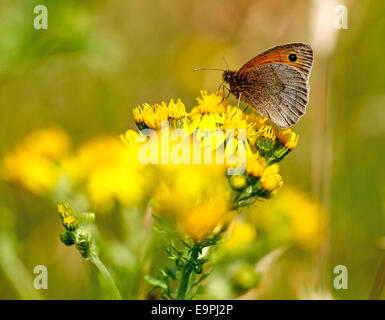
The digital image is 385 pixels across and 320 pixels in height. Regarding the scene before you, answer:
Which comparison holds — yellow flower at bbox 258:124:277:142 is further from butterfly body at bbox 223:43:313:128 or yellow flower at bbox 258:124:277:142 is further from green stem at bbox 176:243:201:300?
green stem at bbox 176:243:201:300

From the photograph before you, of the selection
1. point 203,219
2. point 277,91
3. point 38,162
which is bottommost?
point 203,219

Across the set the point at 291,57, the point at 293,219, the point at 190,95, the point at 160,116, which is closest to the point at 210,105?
the point at 160,116

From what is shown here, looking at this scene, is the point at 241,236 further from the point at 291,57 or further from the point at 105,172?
the point at 291,57

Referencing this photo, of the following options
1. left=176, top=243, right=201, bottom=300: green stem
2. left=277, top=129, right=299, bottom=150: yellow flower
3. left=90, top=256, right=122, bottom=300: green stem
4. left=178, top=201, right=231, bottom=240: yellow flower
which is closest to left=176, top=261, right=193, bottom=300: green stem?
left=176, top=243, right=201, bottom=300: green stem

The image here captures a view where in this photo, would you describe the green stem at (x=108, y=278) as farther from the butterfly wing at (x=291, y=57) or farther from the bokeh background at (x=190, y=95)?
the butterfly wing at (x=291, y=57)

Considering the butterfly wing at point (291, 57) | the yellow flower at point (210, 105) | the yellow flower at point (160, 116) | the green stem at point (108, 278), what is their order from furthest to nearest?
1. the butterfly wing at point (291, 57)
2. the yellow flower at point (210, 105)
3. the yellow flower at point (160, 116)
4. the green stem at point (108, 278)

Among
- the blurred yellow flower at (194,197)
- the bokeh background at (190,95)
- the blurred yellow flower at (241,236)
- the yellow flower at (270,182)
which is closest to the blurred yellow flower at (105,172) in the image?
the bokeh background at (190,95)
